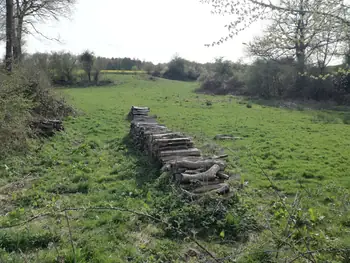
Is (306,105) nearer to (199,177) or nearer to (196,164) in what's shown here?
(196,164)

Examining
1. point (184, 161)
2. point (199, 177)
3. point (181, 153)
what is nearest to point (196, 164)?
point (184, 161)

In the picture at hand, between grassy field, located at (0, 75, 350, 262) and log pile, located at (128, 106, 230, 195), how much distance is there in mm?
314

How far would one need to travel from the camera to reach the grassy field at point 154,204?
4.09 m

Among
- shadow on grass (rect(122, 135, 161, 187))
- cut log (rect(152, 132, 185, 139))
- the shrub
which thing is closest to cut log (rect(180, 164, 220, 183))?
shadow on grass (rect(122, 135, 161, 187))

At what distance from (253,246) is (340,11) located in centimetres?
342

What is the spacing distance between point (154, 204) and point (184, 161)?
1.23 metres

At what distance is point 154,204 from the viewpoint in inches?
215

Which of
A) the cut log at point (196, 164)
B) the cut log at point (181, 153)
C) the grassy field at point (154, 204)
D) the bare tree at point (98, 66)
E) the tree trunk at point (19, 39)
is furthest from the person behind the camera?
the bare tree at point (98, 66)

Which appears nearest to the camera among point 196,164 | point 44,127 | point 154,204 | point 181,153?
point 154,204

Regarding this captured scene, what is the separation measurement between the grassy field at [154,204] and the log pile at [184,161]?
31cm

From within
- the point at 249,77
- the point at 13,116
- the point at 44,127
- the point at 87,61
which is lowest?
the point at 44,127

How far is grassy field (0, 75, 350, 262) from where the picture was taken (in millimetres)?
4086

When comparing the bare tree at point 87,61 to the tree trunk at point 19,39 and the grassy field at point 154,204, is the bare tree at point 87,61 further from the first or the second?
the grassy field at point 154,204

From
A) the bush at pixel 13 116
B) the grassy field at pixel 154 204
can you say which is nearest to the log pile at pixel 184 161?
the grassy field at pixel 154 204
